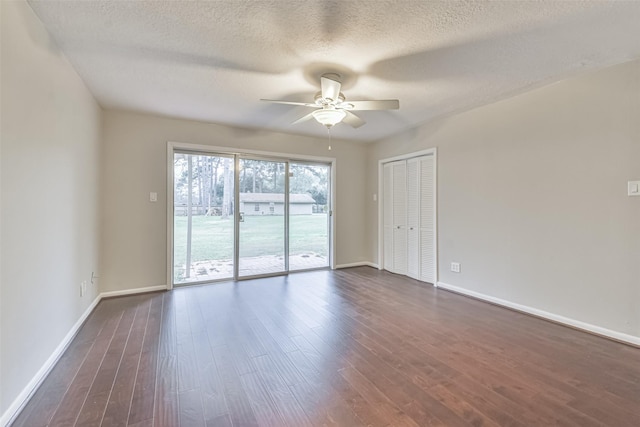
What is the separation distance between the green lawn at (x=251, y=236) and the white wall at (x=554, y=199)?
221 cm

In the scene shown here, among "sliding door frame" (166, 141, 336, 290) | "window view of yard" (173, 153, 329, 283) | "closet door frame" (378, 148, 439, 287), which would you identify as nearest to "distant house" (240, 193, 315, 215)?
"window view of yard" (173, 153, 329, 283)

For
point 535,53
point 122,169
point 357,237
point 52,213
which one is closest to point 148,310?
point 52,213

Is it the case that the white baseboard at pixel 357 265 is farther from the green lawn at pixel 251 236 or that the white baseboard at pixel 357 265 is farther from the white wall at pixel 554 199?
the white wall at pixel 554 199

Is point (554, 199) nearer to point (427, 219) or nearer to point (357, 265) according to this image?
point (427, 219)

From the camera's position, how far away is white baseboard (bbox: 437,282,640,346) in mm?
2427

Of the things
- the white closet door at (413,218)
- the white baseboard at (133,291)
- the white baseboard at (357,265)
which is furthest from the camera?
the white baseboard at (357,265)

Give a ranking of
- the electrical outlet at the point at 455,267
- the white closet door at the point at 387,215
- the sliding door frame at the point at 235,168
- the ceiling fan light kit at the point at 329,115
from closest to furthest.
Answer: the ceiling fan light kit at the point at 329,115 → the electrical outlet at the point at 455,267 → the sliding door frame at the point at 235,168 → the white closet door at the point at 387,215

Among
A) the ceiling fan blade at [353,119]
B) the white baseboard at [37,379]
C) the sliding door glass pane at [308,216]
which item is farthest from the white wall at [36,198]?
the sliding door glass pane at [308,216]

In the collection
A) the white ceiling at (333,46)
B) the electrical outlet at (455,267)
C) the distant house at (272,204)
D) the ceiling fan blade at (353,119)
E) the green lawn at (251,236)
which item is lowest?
the electrical outlet at (455,267)

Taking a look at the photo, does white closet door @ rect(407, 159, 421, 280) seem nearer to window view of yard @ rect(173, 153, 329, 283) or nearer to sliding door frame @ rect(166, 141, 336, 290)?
sliding door frame @ rect(166, 141, 336, 290)

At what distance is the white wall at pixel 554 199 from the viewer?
2.46m

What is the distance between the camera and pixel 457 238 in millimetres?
3844

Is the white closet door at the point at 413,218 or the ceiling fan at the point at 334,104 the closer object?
the ceiling fan at the point at 334,104

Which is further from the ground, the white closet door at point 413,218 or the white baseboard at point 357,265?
the white closet door at point 413,218
